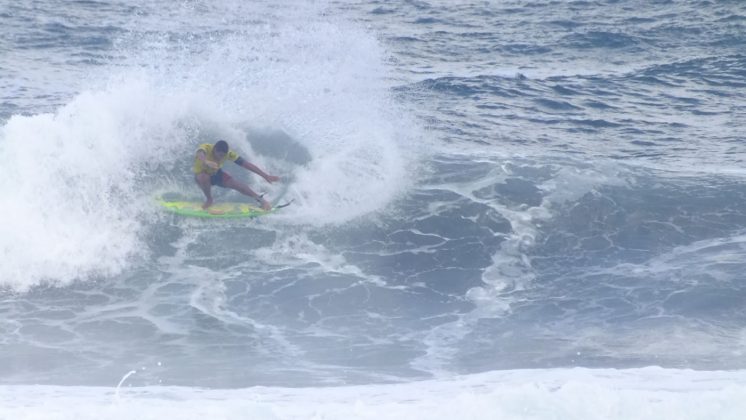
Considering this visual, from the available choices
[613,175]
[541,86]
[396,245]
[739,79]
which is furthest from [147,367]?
[739,79]

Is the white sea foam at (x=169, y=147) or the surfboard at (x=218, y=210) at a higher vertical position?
the white sea foam at (x=169, y=147)

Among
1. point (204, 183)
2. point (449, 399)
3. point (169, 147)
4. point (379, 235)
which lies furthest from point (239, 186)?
point (449, 399)

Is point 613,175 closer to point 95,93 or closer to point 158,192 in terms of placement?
point 158,192

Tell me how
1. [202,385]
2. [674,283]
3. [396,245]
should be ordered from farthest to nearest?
[396,245]
[674,283]
[202,385]

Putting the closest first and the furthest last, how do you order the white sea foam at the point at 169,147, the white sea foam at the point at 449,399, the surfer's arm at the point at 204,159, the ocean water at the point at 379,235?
the white sea foam at the point at 449,399, the ocean water at the point at 379,235, the white sea foam at the point at 169,147, the surfer's arm at the point at 204,159

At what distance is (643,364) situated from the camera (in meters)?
10.4

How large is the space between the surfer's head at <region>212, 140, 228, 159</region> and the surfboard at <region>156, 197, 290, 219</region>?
857 mm

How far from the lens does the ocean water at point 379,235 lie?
402 inches

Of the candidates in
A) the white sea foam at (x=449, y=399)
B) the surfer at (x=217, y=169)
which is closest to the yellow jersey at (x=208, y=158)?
the surfer at (x=217, y=169)

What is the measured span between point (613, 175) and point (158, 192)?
7.13 meters

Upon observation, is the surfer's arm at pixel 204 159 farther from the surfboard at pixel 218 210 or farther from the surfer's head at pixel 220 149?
the surfboard at pixel 218 210

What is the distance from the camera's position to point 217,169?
47.6 feet

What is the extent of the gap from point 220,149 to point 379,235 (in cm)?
254

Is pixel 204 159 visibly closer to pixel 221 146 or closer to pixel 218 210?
pixel 221 146
